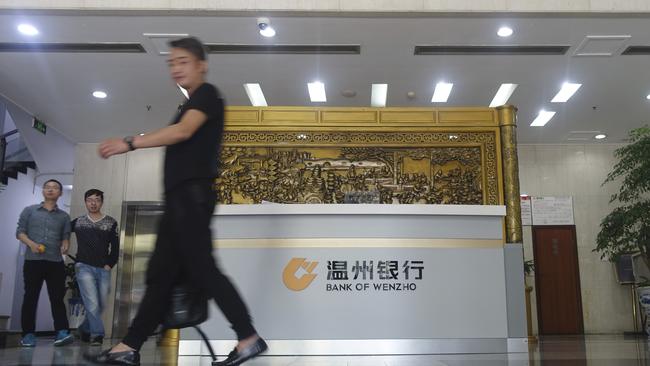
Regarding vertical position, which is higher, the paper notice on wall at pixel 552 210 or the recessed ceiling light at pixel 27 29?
the recessed ceiling light at pixel 27 29

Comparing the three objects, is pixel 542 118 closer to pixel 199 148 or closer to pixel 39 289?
pixel 39 289

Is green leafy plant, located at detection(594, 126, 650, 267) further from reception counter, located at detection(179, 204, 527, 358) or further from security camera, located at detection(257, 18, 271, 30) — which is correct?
security camera, located at detection(257, 18, 271, 30)

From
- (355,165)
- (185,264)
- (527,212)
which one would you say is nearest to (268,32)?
(355,165)

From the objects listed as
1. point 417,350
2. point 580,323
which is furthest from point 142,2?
point 580,323

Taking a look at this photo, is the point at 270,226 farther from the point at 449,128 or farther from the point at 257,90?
the point at 257,90

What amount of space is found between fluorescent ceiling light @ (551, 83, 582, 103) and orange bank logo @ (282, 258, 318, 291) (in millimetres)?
5134

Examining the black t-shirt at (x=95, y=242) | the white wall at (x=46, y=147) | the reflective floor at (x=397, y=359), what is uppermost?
the white wall at (x=46, y=147)

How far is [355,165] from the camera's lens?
264 inches

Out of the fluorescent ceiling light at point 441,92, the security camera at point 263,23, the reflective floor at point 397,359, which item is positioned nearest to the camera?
the reflective floor at point 397,359

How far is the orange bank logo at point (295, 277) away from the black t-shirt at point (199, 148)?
67.6 inches

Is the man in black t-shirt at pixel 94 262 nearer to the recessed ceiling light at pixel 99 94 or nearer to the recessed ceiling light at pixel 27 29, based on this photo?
the recessed ceiling light at pixel 27 29

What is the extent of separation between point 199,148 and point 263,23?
3.71m

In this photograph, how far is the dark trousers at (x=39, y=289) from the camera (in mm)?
4922

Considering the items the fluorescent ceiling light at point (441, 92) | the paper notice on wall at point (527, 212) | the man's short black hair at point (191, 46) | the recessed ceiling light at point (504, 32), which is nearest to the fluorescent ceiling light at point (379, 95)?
the fluorescent ceiling light at point (441, 92)
